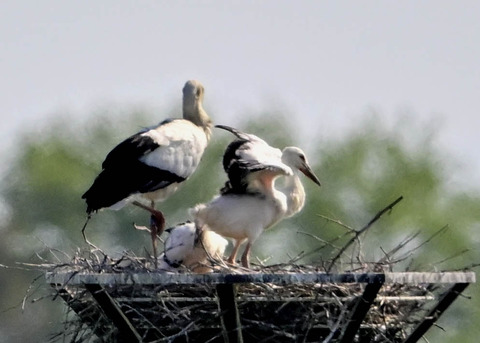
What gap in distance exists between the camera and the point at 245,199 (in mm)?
11438

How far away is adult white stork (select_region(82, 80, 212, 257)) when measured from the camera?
459 inches

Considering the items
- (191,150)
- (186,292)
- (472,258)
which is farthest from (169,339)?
(472,258)

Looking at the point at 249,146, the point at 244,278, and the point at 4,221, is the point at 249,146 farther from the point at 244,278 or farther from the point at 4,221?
the point at 4,221

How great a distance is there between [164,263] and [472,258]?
47.0 ft

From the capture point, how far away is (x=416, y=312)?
1030cm

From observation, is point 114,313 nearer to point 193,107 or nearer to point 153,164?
point 153,164

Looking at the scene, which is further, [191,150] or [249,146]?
[191,150]

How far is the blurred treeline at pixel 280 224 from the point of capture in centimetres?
2638

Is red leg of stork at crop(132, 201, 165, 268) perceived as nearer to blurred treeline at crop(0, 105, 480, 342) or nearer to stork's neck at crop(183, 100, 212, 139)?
stork's neck at crop(183, 100, 212, 139)

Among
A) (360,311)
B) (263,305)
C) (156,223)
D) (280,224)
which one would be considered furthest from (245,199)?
(280,224)

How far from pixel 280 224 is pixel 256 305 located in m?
16.8

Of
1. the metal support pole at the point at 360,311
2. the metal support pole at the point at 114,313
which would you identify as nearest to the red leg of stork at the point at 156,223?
the metal support pole at the point at 114,313

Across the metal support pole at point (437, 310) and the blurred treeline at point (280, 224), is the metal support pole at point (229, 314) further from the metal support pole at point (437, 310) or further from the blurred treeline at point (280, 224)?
the blurred treeline at point (280, 224)

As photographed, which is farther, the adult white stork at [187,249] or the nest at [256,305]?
the adult white stork at [187,249]
